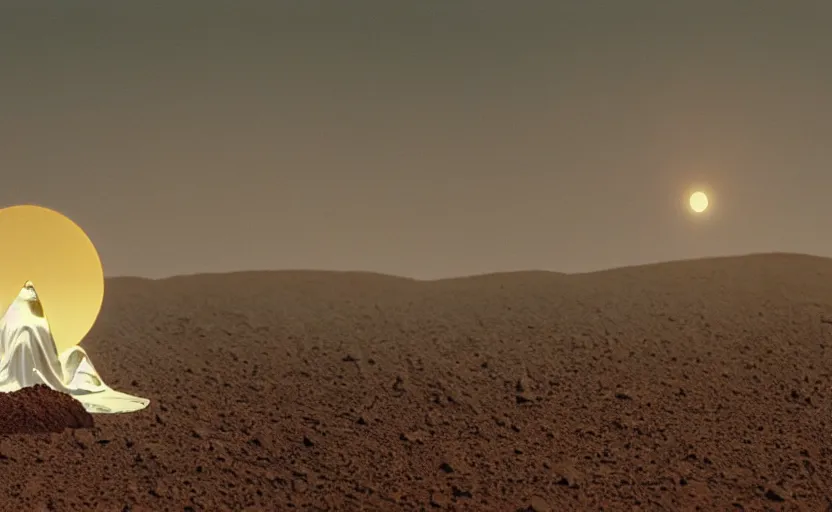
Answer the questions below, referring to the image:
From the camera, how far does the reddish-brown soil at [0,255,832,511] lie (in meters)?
7.37

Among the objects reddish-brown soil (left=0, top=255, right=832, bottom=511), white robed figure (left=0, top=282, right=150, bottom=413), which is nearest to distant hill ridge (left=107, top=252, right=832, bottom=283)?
reddish-brown soil (left=0, top=255, right=832, bottom=511)

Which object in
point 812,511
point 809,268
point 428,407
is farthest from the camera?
point 809,268

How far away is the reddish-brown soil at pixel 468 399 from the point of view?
7367 mm

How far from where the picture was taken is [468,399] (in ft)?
30.6

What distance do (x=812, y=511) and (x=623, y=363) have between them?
10.4 ft

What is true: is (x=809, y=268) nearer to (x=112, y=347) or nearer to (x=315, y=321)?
(x=315, y=321)

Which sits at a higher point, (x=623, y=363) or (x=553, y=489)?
(x=623, y=363)

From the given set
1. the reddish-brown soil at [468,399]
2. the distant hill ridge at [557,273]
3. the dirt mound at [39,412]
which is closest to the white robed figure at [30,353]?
the dirt mound at [39,412]

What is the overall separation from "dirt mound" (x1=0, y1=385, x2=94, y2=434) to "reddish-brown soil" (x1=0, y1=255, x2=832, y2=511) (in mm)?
206

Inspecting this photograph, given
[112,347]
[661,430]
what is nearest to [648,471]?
[661,430]

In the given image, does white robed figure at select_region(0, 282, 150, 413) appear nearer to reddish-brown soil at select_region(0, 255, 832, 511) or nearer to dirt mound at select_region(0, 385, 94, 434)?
dirt mound at select_region(0, 385, 94, 434)

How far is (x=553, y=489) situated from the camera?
735 cm

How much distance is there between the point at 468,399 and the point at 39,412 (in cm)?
427

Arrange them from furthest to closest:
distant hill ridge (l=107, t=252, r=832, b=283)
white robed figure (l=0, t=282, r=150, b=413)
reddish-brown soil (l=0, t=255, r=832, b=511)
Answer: distant hill ridge (l=107, t=252, r=832, b=283), white robed figure (l=0, t=282, r=150, b=413), reddish-brown soil (l=0, t=255, r=832, b=511)
